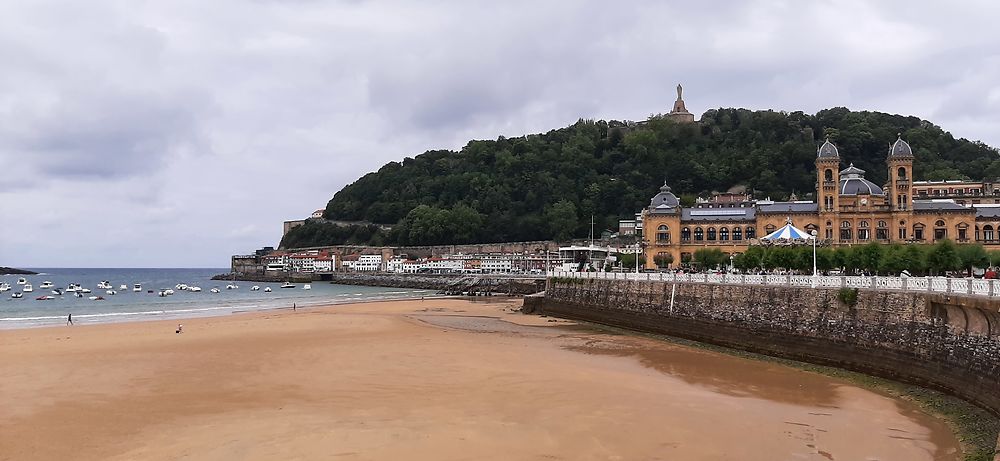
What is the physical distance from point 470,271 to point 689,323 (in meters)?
83.6

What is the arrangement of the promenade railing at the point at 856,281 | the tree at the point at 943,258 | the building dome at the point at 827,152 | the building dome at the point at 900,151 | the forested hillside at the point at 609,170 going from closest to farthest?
the promenade railing at the point at 856,281 < the tree at the point at 943,258 < the building dome at the point at 900,151 < the building dome at the point at 827,152 < the forested hillside at the point at 609,170

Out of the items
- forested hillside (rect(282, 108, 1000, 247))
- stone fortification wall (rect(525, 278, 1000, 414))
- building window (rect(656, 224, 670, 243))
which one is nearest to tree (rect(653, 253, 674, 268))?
building window (rect(656, 224, 670, 243))

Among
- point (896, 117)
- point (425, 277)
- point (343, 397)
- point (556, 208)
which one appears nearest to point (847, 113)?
point (896, 117)

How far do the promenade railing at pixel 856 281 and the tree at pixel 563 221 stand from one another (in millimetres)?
84355

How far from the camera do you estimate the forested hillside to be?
11094cm

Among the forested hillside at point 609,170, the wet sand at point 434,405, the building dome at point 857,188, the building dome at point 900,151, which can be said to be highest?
the forested hillside at point 609,170

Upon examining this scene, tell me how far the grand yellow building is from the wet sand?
36.9 metres

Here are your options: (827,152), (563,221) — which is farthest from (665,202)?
(563,221)

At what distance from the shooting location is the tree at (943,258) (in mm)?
28203

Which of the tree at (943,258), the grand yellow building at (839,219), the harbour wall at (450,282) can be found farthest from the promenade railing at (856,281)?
the harbour wall at (450,282)

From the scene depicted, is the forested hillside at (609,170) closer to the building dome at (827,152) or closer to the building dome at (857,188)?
the building dome at (857,188)

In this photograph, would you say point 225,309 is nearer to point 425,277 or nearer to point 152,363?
point 152,363

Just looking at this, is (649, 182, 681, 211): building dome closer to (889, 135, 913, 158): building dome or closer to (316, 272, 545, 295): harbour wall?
(316, 272, 545, 295): harbour wall

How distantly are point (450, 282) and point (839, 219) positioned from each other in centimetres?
5026
